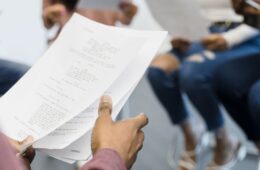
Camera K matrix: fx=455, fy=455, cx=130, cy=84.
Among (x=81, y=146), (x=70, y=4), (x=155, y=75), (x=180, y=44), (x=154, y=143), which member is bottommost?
(x=154, y=143)

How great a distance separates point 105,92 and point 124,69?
0.05 m

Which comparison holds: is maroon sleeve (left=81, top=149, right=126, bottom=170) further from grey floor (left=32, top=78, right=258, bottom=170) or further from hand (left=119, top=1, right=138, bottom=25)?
hand (left=119, top=1, right=138, bottom=25)

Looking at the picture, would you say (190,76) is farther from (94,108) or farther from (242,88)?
(94,108)

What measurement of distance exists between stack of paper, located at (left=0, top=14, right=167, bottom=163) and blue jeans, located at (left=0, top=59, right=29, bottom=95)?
515mm

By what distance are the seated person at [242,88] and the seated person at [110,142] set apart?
730mm

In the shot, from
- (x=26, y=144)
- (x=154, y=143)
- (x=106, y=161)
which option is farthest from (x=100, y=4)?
(x=106, y=161)

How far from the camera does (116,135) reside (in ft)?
2.49

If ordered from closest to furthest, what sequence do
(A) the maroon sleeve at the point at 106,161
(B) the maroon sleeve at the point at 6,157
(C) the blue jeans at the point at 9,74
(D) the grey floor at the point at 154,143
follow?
(B) the maroon sleeve at the point at 6,157 < (A) the maroon sleeve at the point at 106,161 < (C) the blue jeans at the point at 9,74 < (D) the grey floor at the point at 154,143

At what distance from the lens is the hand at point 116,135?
0.74m

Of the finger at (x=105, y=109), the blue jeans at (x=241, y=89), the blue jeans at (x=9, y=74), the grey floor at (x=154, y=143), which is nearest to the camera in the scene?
the finger at (x=105, y=109)

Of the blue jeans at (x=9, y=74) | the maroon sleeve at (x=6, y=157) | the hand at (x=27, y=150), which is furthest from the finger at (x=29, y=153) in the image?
the blue jeans at (x=9, y=74)

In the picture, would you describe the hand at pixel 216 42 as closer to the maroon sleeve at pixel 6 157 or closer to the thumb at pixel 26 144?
the thumb at pixel 26 144

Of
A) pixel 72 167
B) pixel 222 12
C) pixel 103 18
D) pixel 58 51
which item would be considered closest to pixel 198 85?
pixel 222 12

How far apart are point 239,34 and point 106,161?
3.56ft
